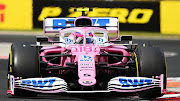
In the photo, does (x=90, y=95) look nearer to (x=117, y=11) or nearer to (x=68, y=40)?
(x=68, y=40)

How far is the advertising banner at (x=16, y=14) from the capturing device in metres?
26.3

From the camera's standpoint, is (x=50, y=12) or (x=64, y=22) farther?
(x=50, y=12)

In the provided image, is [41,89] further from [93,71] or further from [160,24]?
[160,24]

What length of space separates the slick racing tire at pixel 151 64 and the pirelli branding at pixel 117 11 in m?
16.3

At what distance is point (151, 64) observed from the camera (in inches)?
372

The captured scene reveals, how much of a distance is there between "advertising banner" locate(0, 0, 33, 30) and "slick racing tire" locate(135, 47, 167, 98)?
17.3 m

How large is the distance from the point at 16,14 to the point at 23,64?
17402mm

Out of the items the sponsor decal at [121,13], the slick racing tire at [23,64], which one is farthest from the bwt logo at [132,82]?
the sponsor decal at [121,13]

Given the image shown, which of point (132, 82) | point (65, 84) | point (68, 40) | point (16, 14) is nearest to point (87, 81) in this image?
point (65, 84)

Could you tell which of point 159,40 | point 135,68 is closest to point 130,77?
point 135,68

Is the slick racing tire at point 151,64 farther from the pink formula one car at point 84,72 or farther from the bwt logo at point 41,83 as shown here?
the bwt logo at point 41,83

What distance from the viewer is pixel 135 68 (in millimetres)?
9812

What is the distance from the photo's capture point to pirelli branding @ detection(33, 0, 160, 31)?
85.5 ft

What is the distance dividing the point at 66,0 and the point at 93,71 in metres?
17.3
